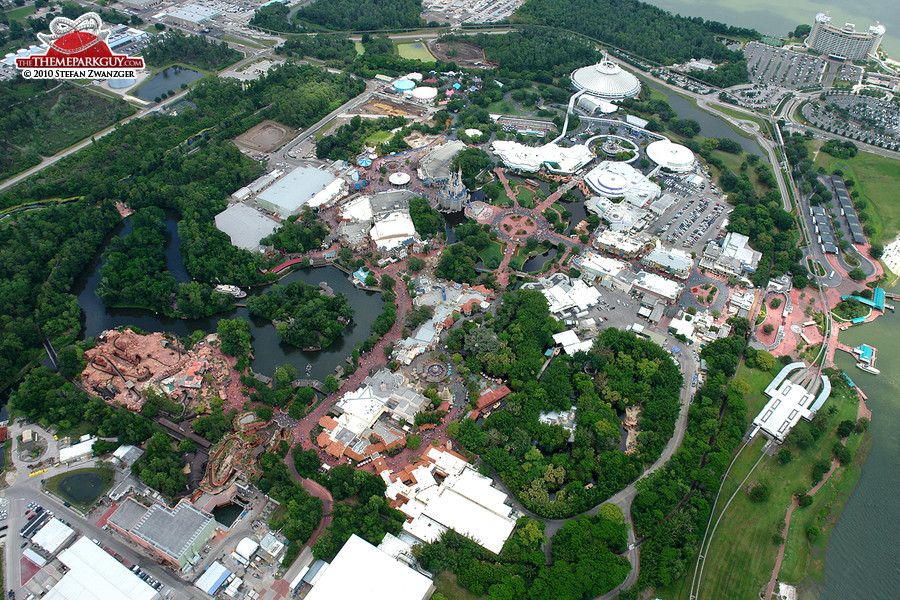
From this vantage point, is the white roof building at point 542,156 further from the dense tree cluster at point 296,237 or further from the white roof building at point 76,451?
the white roof building at point 76,451

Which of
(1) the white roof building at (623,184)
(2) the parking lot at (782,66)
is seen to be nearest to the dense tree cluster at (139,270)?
(1) the white roof building at (623,184)

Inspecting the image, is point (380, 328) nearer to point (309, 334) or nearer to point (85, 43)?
point (309, 334)

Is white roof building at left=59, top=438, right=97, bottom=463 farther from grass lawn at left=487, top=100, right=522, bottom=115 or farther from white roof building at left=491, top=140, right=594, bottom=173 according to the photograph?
grass lawn at left=487, top=100, right=522, bottom=115

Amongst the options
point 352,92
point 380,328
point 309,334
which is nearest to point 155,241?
point 309,334

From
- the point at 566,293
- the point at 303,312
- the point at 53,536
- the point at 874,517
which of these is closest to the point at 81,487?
the point at 53,536

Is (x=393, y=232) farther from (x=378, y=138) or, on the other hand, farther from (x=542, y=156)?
(x=542, y=156)

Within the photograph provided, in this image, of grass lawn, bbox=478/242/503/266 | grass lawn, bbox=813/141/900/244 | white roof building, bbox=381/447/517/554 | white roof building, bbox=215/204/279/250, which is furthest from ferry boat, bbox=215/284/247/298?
grass lawn, bbox=813/141/900/244
